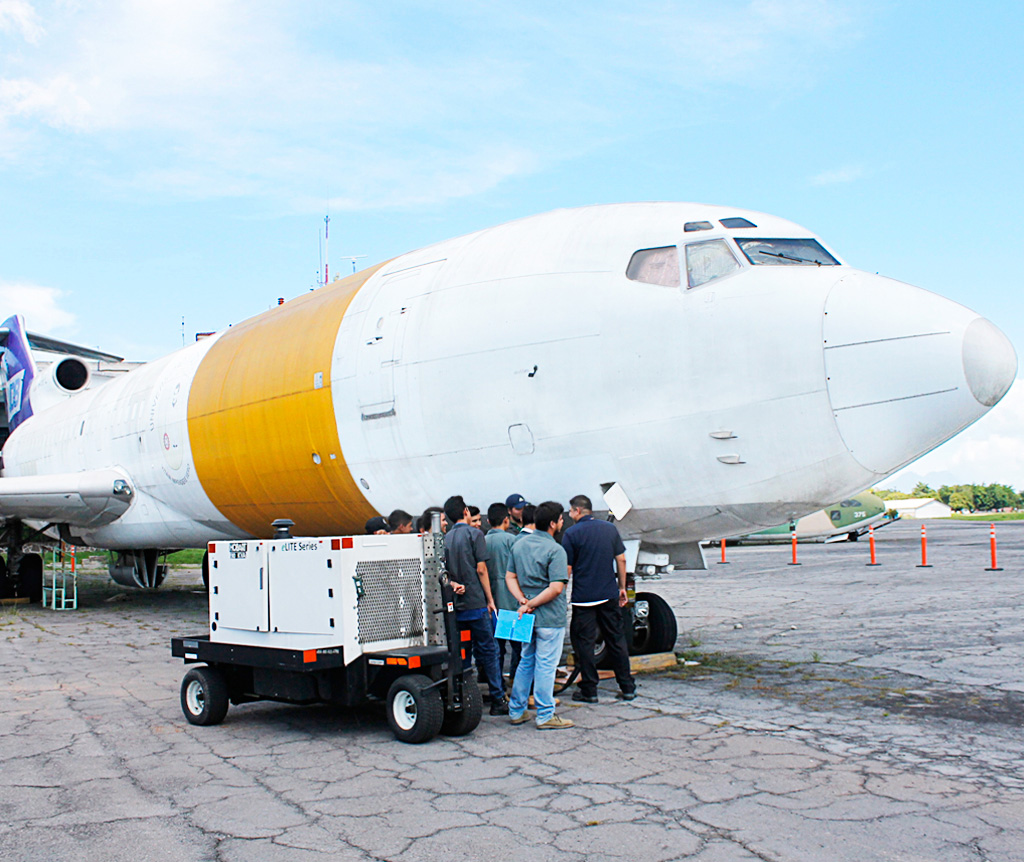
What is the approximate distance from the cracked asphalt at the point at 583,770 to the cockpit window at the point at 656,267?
3.19 m

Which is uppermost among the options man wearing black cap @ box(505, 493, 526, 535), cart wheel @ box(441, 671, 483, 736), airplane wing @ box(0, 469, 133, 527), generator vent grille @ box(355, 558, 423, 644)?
airplane wing @ box(0, 469, 133, 527)

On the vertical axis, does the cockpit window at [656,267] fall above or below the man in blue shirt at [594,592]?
above

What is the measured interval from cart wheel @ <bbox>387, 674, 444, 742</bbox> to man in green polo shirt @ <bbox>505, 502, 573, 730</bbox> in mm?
767

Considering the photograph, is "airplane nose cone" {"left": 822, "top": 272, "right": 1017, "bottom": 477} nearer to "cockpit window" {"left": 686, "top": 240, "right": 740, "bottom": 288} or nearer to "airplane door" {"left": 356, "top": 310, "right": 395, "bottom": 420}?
"cockpit window" {"left": 686, "top": 240, "right": 740, "bottom": 288}

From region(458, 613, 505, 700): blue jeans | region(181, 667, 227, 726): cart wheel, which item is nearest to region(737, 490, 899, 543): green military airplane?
region(458, 613, 505, 700): blue jeans

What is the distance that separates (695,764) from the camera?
497 centimetres

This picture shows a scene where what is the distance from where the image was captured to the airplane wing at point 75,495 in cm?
1324

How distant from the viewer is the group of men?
6.14m

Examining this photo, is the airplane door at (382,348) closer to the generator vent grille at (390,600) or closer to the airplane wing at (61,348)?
the generator vent grille at (390,600)

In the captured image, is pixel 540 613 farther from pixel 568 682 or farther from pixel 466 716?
pixel 568 682

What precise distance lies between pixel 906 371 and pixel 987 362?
53cm

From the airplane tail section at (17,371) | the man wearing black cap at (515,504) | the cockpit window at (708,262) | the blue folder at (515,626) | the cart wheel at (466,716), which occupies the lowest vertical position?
the cart wheel at (466,716)

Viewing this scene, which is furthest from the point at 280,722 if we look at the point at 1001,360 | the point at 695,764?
the point at 1001,360

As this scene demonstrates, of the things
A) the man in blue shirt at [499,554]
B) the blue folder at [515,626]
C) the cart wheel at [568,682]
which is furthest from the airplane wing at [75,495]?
the blue folder at [515,626]
